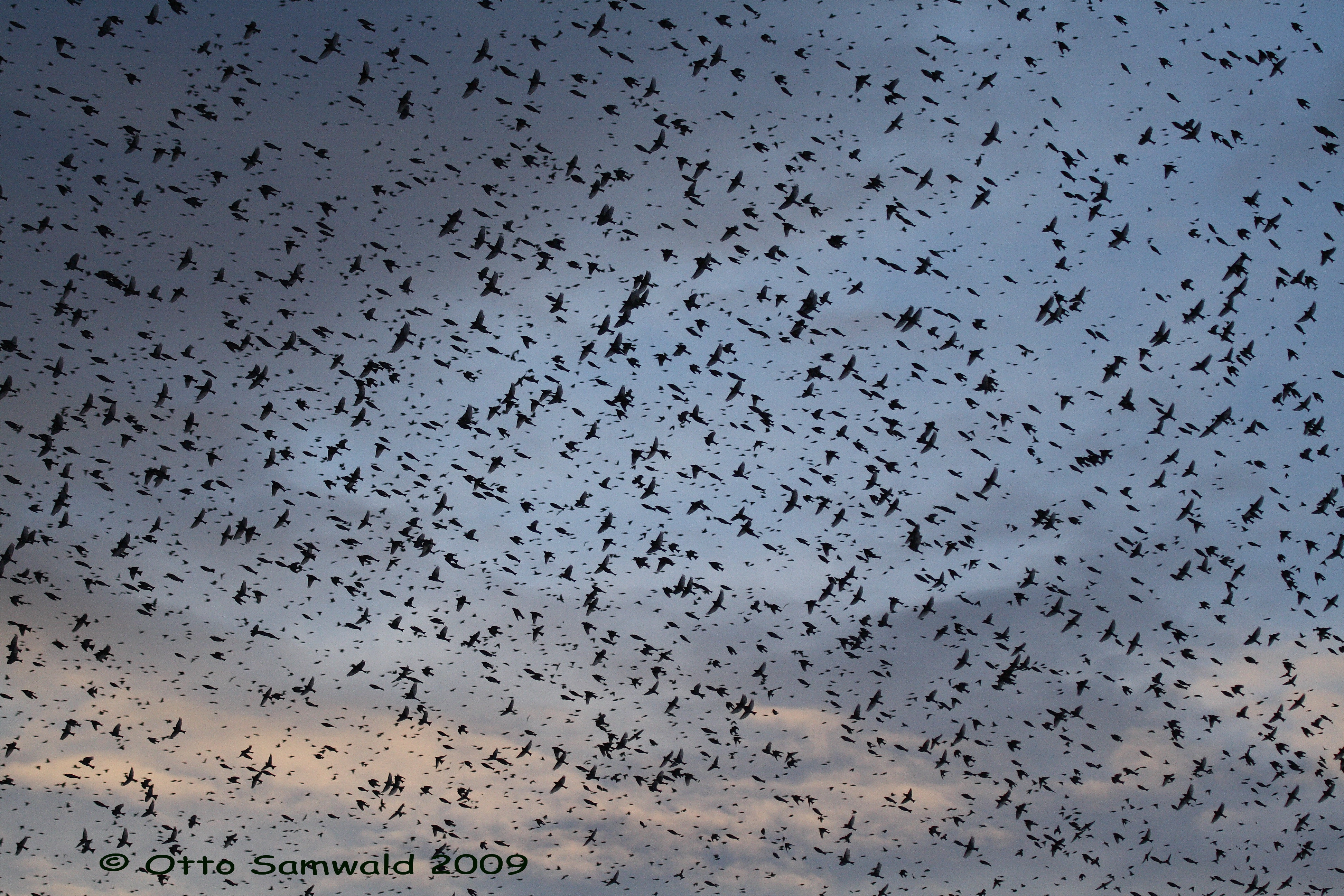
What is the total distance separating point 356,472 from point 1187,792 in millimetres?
44551

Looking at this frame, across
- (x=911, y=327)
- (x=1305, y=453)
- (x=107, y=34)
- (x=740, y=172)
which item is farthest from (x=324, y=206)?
(x=1305, y=453)

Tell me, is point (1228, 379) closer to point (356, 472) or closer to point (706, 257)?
point (706, 257)

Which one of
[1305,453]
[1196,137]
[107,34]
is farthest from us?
[1305,453]

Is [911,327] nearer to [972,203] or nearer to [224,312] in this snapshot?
[972,203]

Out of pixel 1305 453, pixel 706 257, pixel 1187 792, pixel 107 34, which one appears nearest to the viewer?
pixel 107 34

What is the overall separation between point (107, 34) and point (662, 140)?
19.2 meters

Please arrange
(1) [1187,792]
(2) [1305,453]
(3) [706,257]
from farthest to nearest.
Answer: (1) [1187,792] < (2) [1305,453] < (3) [706,257]

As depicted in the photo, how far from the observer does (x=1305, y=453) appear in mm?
45406

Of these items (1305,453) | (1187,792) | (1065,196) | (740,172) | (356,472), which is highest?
(1065,196)

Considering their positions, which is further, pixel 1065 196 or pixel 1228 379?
pixel 1228 379

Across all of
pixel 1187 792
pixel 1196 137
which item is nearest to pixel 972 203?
pixel 1196 137

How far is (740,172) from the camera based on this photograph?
39.1 m

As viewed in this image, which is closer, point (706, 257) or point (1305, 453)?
point (706, 257)

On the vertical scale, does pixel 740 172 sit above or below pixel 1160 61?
below
